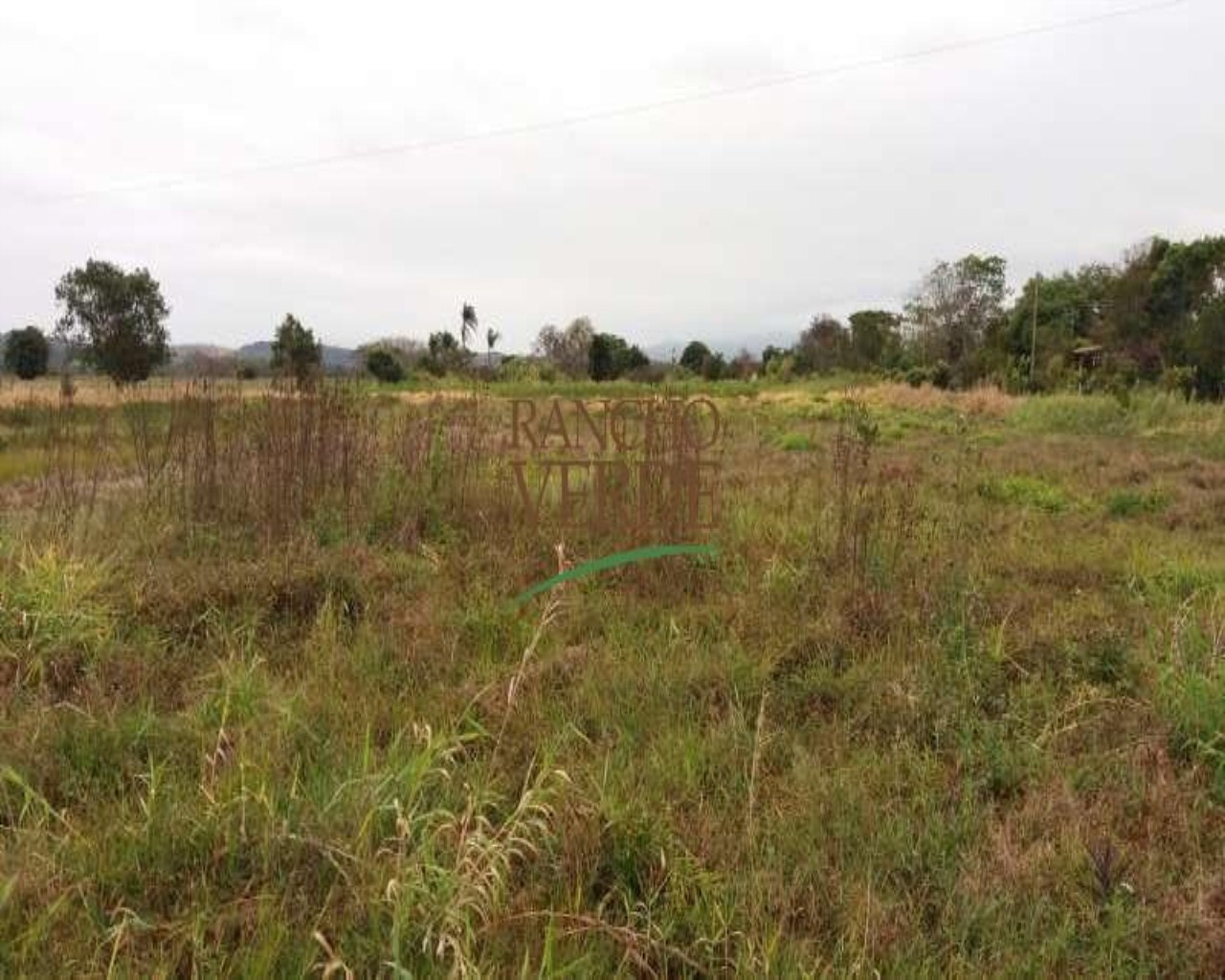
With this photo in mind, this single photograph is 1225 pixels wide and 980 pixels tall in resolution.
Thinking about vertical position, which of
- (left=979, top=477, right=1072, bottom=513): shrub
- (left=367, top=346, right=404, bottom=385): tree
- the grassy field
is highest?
(left=367, top=346, right=404, bottom=385): tree

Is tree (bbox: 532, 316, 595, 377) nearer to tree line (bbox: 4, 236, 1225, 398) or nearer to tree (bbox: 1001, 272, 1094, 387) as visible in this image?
tree line (bbox: 4, 236, 1225, 398)

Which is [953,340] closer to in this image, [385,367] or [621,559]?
[385,367]

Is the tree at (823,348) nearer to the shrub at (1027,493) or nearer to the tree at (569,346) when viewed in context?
the tree at (569,346)

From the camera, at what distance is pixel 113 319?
92.2ft

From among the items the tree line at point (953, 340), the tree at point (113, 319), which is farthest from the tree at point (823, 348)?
the tree at point (113, 319)

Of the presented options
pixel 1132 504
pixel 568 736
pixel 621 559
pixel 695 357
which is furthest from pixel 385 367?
pixel 568 736

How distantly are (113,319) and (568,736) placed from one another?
102 ft

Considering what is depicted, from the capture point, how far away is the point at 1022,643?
3422 millimetres

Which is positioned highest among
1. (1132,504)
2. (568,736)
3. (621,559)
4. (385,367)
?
(385,367)

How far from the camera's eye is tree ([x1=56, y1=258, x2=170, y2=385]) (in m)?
27.2

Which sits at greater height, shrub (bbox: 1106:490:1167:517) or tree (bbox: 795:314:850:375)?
tree (bbox: 795:314:850:375)

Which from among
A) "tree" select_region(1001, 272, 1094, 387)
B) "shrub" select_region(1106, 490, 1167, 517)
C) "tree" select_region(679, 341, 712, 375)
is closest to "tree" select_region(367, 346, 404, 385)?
"tree" select_region(679, 341, 712, 375)

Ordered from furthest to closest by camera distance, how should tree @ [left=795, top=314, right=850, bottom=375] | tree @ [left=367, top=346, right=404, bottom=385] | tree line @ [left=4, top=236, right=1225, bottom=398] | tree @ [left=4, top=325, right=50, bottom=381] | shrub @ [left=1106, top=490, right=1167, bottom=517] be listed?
tree @ [left=795, top=314, right=850, bottom=375]
tree @ [left=4, top=325, right=50, bottom=381]
tree @ [left=367, top=346, right=404, bottom=385]
tree line @ [left=4, top=236, right=1225, bottom=398]
shrub @ [left=1106, top=490, right=1167, bottom=517]

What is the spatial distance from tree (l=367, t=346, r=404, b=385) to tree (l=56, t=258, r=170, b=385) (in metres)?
7.24
